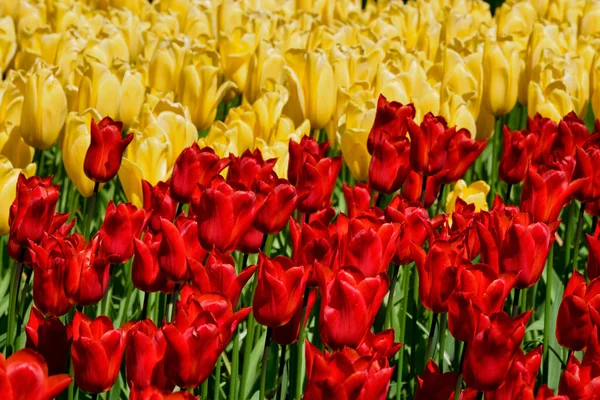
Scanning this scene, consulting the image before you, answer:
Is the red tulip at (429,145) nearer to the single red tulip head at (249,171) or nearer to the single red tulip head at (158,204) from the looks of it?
the single red tulip head at (249,171)

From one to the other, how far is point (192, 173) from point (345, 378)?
91cm

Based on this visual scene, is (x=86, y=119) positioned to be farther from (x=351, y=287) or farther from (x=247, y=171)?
(x=351, y=287)

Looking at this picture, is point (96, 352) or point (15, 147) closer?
point (96, 352)

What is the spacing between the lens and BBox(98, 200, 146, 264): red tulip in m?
2.13

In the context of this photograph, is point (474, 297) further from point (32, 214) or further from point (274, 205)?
point (32, 214)

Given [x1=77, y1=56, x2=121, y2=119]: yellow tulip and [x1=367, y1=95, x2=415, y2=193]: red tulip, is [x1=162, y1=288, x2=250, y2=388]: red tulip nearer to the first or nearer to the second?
[x1=367, y1=95, x2=415, y2=193]: red tulip

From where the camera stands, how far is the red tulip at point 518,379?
5.74 ft

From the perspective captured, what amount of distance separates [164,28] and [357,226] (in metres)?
2.98

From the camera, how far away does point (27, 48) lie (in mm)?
4121

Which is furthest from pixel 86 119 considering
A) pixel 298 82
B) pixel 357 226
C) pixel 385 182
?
pixel 357 226

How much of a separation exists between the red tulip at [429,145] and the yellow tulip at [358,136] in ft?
1.45

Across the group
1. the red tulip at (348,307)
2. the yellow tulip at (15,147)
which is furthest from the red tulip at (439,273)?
the yellow tulip at (15,147)

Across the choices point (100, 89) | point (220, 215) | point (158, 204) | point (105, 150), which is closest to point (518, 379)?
point (220, 215)

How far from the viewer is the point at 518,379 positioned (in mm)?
1753
